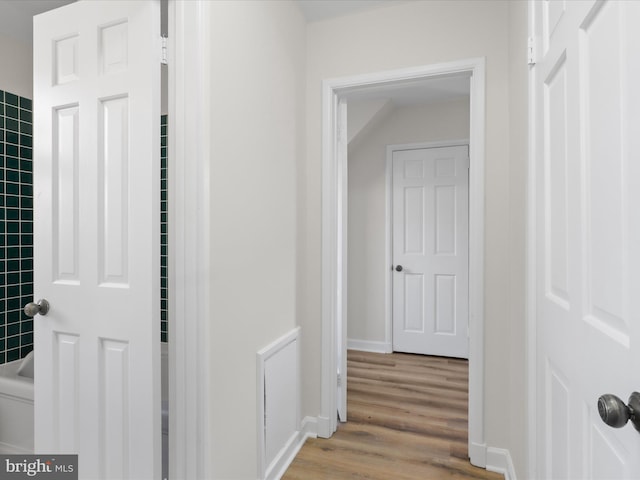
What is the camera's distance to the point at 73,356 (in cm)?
134

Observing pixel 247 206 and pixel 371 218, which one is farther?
pixel 371 218

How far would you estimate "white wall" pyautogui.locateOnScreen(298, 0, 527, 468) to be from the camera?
180 cm

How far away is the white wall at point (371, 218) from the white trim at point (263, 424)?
182cm

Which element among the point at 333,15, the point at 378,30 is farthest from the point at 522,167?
A: the point at 333,15

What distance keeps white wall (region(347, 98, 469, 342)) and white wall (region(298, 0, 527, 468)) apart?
64.3 inches

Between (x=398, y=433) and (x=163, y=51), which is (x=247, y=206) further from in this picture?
(x=398, y=433)

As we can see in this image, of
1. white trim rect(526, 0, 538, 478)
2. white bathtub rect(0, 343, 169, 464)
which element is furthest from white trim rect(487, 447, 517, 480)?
white bathtub rect(0, 343, 169, 464)

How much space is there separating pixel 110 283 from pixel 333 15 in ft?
6.42

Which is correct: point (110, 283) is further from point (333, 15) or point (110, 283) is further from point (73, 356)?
point (333, 15)

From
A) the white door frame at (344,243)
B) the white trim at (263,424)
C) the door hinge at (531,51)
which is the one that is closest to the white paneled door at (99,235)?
the white trim at (263,424)

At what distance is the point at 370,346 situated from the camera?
145 inches

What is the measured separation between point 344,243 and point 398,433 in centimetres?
124

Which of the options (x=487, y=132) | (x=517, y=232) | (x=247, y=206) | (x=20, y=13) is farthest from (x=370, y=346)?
(x=20, y=13)

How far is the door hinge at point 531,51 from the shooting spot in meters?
1.25
